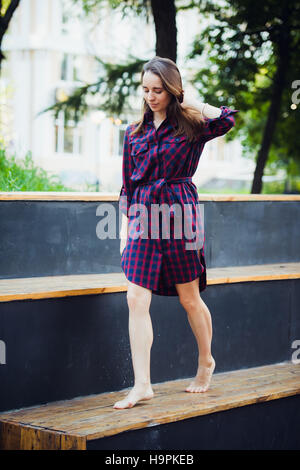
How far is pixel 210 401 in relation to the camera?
3256 mm

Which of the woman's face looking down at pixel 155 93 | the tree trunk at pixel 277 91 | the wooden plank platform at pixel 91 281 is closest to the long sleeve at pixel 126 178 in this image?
the woman's face looking down at pixel 155 93

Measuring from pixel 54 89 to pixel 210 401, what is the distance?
96.7 ft

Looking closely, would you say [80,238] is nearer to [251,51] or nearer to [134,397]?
[134,397]

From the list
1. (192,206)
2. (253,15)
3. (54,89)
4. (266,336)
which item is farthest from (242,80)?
(54,89)

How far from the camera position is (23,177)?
198 inches

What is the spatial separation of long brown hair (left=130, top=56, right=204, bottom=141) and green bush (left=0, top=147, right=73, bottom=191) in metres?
1.66

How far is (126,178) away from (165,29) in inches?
140

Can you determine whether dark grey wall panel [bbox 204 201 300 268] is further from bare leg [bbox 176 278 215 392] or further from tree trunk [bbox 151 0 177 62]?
tree trunk [bbox 151 0 177 62]

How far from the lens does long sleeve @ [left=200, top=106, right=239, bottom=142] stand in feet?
10.4

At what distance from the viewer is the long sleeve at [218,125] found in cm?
317

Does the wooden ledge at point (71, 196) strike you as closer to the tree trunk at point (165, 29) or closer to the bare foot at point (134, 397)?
the bare foot at point (134, 397)

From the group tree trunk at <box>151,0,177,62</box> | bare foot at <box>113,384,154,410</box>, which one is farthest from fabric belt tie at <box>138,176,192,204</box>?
tree trunk at <box>151,0,177,62</box>

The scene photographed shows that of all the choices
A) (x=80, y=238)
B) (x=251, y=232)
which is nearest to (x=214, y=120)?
(x=80, y=238)
